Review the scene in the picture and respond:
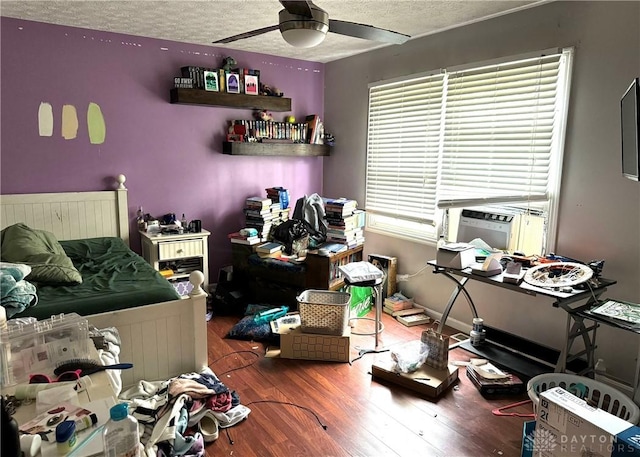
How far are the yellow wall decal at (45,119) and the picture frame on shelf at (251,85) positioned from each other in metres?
1.65

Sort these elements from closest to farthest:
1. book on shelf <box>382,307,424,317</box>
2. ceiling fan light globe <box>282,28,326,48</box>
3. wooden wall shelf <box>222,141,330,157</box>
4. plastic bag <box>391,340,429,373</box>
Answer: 1. ceiling fan light globe <box>282,28,326,48</box>
2. plastic bag <box>391,340,429,373</box>
3. book on shelf <box>382,307,424,317</box>
4. wooden wall shelf <box>222,141,330,157</box>

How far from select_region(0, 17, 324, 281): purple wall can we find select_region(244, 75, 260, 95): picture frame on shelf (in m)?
0.19

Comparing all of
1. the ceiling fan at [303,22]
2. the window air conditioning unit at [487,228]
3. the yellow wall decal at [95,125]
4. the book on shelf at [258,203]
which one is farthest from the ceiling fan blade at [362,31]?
the yellow wall decal at [95,125]

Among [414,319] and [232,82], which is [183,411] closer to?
[414,319]

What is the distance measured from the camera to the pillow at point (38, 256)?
2.47 metres

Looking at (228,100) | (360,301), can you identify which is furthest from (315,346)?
(228,100)

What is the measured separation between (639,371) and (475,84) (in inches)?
84.6

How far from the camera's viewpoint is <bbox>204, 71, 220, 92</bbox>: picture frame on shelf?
396cm

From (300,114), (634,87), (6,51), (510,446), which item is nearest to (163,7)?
(6,51)

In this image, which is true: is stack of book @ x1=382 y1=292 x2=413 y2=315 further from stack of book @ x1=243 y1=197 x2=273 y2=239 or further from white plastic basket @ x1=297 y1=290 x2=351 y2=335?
stack of book @ x1=243 y1=197 x2=273 y2=239

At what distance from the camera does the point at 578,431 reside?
5.65ft

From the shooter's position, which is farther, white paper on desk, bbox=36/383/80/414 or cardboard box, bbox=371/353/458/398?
cardboard box, bbox=371/353/458/398

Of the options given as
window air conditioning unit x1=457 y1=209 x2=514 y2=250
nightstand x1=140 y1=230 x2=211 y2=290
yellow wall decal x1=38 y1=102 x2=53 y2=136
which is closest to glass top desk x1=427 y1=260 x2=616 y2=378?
window air conditioning unit x1=457 y1=209 x2=514 y2=250

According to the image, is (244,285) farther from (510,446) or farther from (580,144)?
(580,144)
